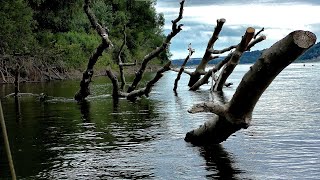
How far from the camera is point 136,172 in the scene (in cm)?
1350

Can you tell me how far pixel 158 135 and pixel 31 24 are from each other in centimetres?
5494

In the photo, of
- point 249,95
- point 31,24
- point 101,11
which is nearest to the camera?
point 249,95

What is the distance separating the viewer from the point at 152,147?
677 inches

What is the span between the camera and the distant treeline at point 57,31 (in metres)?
64.1

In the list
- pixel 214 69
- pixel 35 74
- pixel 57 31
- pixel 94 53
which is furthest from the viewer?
pixel 57 31

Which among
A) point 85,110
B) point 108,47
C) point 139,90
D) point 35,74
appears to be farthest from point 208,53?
point 35,74

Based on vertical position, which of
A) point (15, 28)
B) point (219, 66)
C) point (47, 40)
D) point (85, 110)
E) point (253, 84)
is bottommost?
point (85, 110)

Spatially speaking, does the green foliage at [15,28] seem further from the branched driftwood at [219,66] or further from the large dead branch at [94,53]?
the large dead branch at [94,53]

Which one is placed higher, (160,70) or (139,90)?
(160,70)

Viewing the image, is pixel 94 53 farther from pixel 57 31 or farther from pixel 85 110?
pixel 57 31

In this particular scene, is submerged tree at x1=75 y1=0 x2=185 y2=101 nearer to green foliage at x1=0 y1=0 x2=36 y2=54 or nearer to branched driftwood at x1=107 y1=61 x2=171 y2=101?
branched driftwood at x1=107 y1=61 x2=171 y2=101

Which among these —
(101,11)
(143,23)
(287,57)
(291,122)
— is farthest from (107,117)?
(143,23)

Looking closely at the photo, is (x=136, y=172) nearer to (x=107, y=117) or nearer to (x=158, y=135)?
(x=158, y=135)

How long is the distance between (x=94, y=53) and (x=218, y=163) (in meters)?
19.7
